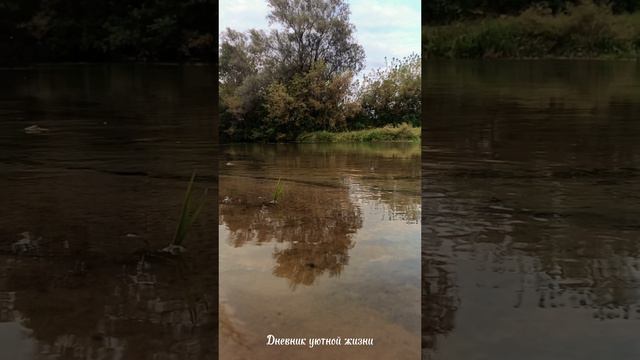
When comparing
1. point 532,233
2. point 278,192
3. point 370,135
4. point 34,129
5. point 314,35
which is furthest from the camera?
point 34,129

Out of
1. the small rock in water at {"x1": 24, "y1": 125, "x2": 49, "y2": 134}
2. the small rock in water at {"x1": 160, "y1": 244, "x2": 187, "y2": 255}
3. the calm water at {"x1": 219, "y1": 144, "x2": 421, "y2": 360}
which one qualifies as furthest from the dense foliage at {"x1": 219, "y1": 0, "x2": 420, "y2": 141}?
the small rock in water at {"x1": 24, "y1": 125, "x2": 49, "y2": 134}

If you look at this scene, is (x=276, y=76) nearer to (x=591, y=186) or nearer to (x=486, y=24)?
(x=591, y=186)

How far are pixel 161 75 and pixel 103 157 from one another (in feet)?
17.5

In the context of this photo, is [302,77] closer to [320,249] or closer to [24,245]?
[320,249]

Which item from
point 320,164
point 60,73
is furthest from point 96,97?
point 320,164

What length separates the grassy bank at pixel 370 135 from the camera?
5.14 meters

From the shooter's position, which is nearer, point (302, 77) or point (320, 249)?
point (320, 249)

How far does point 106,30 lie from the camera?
1202 cm

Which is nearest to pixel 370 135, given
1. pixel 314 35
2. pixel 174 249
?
pixel 314 35

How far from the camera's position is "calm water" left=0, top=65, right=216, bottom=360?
3160 mm

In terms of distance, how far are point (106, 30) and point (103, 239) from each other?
867 cm

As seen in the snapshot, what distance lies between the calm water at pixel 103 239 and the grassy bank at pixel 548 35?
548cm

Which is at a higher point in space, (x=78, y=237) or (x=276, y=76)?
(x=276, y=76)

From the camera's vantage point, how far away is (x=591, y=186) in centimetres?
540
